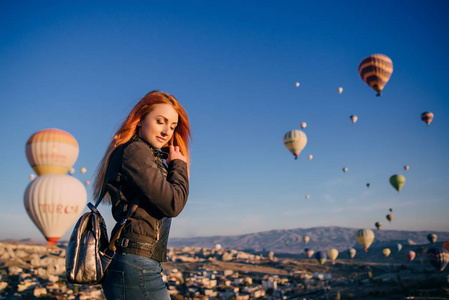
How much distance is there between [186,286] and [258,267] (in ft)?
108

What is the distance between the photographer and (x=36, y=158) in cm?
2880

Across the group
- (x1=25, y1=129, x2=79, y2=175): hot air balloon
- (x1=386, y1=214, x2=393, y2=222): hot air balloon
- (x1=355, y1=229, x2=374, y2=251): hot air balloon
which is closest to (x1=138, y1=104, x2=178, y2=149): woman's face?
(x1=25, y1=129, x2=79, y2=175): hot air balloon

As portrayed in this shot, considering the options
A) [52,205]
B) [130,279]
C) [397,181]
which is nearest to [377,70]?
[397,181]

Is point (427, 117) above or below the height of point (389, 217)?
above

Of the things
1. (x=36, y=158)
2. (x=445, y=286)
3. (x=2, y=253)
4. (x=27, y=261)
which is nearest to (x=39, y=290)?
(x=36, y=158)

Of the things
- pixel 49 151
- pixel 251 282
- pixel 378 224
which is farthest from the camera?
pixel 378 224

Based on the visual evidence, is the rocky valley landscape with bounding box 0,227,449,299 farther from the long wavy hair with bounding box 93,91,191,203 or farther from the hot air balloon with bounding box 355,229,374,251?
the long wavy hair with bounding box 93,91,191,203

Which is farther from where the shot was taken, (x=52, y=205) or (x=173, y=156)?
(x=52, y=205)

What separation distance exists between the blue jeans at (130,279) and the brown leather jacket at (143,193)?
1.8 inches

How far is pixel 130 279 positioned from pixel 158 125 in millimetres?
970

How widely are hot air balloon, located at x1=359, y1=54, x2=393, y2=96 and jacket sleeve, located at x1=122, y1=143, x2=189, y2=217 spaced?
35.4m

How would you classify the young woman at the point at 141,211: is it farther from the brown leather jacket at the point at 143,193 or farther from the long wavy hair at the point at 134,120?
the long wavy hair at the point at 134,120

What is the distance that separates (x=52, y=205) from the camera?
25.0 metres

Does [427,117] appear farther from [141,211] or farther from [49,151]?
[141,211]
